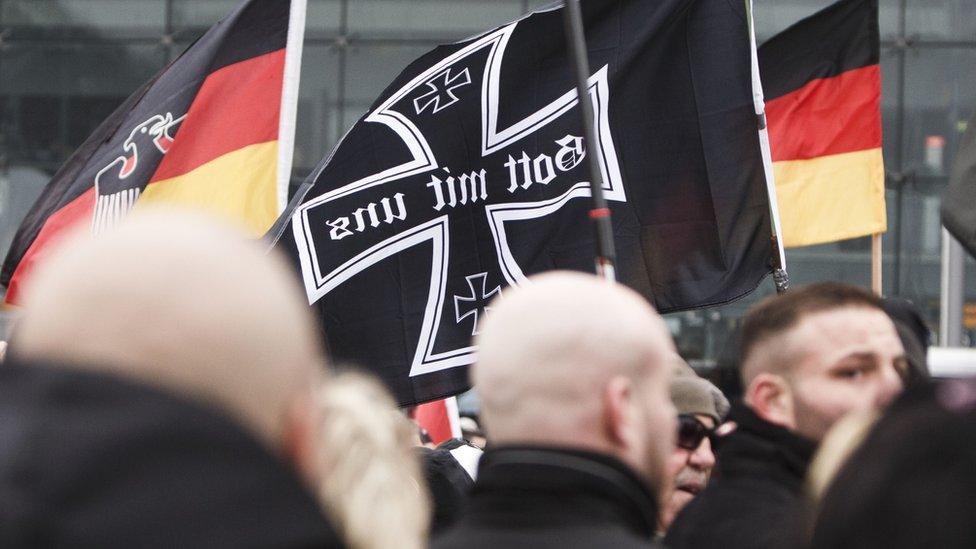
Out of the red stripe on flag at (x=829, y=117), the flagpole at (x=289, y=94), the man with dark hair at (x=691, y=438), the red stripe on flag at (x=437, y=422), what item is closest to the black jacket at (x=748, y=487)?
the man with dark hair at (x=691, y=438)

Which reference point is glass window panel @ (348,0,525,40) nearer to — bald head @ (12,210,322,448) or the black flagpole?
the black flagpole

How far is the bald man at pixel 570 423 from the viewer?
211 cm

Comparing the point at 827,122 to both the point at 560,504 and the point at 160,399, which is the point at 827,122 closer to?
the point at 560,504

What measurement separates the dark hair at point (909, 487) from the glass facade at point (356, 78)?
12.4 meters

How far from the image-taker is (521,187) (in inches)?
210

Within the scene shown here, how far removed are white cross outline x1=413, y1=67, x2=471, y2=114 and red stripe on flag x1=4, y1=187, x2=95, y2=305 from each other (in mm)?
1828

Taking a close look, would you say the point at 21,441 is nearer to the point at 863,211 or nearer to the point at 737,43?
the point at 737,43

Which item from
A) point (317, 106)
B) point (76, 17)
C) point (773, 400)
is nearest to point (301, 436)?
point (773, 400)

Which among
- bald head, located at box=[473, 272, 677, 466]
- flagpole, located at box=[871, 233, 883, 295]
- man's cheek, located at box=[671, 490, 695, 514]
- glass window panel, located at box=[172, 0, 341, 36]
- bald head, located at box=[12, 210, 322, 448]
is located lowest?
man's cheek, located at box=[671, 490, 695, 514]

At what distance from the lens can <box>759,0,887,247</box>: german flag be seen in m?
6.86

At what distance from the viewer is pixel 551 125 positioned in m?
5.40

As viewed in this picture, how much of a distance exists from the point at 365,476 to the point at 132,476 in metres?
0.46

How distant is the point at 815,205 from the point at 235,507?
6243mm

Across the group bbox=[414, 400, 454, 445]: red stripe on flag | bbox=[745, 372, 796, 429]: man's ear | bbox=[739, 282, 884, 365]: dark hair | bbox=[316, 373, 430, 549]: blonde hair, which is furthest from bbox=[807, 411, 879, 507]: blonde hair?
bbox=[414, 400, 454, 445]: red stripe on flag
